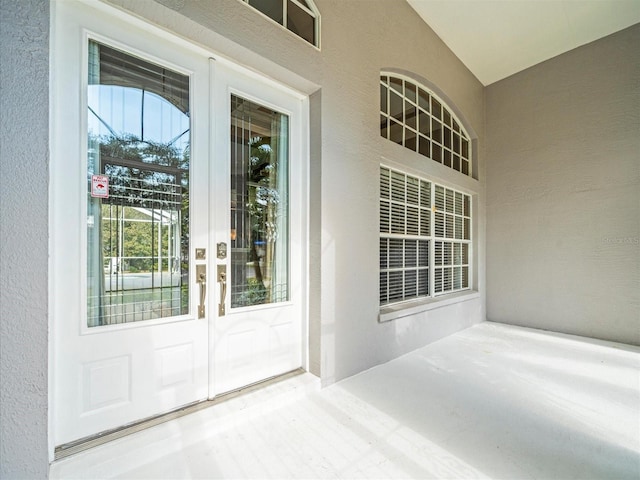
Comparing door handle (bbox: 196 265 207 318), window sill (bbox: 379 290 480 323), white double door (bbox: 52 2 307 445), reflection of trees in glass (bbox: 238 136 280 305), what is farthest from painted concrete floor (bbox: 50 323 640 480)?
reflection of trees in glass (bbox: 238 136 280 305)

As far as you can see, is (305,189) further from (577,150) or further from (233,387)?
(577,150)

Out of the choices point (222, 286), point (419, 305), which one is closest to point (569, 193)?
point (419, 305)

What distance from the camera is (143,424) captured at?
1.70 metres

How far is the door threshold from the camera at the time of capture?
4.90 ft

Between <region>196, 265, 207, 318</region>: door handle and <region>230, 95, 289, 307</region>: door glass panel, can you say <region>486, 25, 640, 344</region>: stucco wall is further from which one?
<region>196, 265, 207, 318</region>: door handle

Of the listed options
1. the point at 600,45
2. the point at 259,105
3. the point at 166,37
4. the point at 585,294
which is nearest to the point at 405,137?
the point at 259,105

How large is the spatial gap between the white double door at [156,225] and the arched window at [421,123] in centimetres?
150

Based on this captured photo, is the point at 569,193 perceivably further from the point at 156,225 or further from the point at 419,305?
the point at 156,225

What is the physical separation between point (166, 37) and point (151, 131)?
618 millimetres

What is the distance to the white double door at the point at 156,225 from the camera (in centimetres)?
154

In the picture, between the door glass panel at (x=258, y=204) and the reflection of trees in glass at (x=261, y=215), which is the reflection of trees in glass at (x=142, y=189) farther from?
the reflection of trees in glass at (x=261, y=215)

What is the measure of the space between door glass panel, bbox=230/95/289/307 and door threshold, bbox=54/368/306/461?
0.64m

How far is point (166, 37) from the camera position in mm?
1831

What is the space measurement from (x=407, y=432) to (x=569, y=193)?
429 cm
